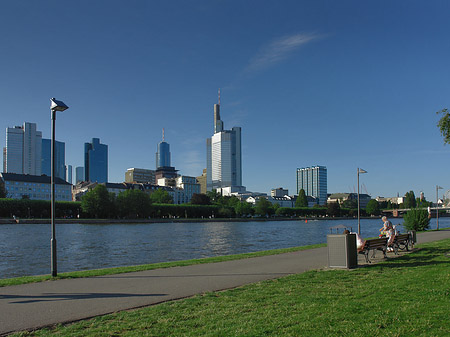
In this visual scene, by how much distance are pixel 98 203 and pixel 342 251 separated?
12270 cm

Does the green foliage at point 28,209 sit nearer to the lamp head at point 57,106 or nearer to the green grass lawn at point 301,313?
the lamp head at point 57,106

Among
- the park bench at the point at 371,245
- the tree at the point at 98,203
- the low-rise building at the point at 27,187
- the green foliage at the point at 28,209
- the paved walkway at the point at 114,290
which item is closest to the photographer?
the paved walkway at the point at 114,290

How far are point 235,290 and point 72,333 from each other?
179 inches

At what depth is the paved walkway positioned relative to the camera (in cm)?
824

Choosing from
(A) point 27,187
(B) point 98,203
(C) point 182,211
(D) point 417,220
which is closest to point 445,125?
(D) point 417,220

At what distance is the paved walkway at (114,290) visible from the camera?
8.24 meters

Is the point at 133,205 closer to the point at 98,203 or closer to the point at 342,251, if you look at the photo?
the point at 98,203

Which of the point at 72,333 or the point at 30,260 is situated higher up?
the point at 72,333

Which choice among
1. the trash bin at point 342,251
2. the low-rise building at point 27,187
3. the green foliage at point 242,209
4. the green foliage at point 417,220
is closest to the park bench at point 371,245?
the trash bin at point 342,251

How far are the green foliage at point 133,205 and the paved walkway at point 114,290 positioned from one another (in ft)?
401

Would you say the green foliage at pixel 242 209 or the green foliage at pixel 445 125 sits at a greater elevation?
the green foliage at pixel 445 125

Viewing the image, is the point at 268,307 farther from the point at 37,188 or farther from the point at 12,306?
the point at 37,188

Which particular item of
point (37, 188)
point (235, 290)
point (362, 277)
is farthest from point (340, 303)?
point (37, 188)

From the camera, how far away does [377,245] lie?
54.7 ft
